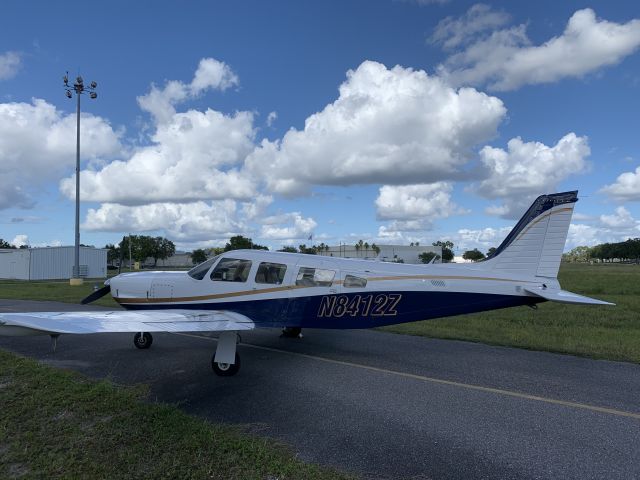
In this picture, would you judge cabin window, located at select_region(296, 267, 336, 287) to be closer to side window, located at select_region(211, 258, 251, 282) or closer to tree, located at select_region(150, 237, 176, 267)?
side window, located at select_region(211, 258, 251, 282)

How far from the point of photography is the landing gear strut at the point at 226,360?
741 centimetres

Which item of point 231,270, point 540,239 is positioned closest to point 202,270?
point 231,270

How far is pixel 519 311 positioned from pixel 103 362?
47.9 feet

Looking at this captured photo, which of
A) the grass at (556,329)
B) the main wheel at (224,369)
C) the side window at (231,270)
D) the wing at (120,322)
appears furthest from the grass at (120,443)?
the grass at (556,329)

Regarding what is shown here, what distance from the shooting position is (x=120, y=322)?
6840mm

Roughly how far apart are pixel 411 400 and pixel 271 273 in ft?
12.5

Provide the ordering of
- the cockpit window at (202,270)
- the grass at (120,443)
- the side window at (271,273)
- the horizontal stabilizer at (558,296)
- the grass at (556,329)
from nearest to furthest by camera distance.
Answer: the grass at (120,443), the horizontal stabilizer at (558,296), the side window at (271,273), the cockpit window at (202,270), the grass at (556,329)

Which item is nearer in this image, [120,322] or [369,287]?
[120,322]

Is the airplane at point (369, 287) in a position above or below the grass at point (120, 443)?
above

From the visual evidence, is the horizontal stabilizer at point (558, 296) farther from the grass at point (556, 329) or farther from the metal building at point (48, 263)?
the metal building at point (48, 263)

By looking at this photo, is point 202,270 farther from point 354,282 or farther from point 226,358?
point 354,282

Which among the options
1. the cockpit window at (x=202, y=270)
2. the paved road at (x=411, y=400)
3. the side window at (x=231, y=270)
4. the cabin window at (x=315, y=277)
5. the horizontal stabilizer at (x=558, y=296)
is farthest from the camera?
the cockpit window at (x=202, y=270)

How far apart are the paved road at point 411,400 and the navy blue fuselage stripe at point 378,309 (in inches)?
33.7

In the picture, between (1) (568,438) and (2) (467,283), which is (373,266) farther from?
(1) (568,438)
